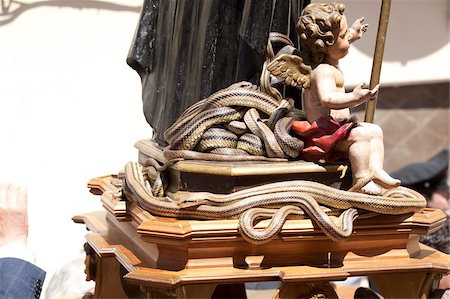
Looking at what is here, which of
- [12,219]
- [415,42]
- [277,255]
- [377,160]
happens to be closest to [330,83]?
[377,160]

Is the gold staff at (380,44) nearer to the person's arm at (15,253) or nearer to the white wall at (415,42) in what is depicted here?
the person's arm at (15,253)

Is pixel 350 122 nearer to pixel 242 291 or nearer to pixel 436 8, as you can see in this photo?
pixel 242 291

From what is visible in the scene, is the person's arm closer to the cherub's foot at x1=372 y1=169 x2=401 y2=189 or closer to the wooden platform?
the wooden platform

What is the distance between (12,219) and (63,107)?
84 cm

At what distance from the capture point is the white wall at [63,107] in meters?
2.28

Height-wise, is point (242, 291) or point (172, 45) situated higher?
point (172, 45)

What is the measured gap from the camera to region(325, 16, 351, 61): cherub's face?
4.00 ft

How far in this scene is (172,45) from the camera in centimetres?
151

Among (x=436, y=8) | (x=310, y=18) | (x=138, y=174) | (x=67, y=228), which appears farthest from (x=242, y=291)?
(x=436, y=8)

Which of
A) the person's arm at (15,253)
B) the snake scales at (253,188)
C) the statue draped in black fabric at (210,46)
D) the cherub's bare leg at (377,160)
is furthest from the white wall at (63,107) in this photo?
the cherub's bare leg at (377,160)

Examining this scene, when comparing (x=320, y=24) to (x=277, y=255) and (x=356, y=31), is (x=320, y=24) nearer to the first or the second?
(x=356, y=31)

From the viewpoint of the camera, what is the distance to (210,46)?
141 cm

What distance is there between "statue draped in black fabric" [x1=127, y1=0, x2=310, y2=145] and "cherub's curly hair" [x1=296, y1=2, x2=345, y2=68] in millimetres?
152

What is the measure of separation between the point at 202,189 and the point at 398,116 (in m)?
2.07
